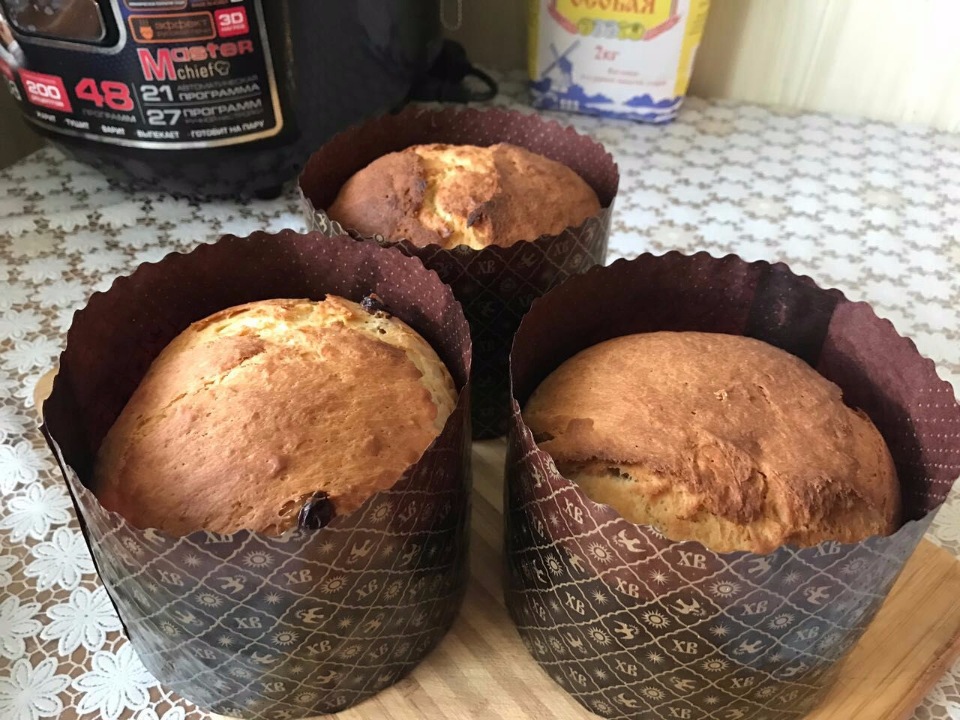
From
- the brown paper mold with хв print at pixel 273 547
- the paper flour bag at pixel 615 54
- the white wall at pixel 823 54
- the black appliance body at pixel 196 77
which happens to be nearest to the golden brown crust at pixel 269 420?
A: the brown paper mold with хв print at pixel 273 547

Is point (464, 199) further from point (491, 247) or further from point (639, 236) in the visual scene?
point (639, 236)

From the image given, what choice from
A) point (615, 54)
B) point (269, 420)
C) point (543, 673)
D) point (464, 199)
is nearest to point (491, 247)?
point (464, 199)

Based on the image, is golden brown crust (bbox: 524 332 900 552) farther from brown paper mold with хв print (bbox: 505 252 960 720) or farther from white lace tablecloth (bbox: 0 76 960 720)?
white lace tablecloth (bbox: 0 76 960 720)

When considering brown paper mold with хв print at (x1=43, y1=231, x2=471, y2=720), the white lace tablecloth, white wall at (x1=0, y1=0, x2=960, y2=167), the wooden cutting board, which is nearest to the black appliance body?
the white lace tablecloth

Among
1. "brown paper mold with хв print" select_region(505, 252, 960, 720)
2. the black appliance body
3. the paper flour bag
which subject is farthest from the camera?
the paper flour bag

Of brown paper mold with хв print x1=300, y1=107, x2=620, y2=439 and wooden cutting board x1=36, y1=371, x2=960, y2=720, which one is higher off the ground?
brown paper mold with хв print x1=300, y1=107, x2=620, y2=439

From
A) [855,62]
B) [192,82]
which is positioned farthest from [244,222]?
[855,62]
